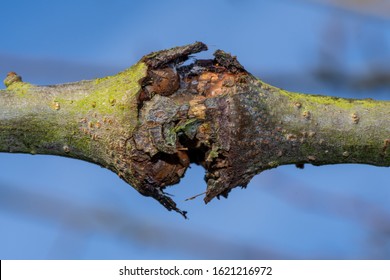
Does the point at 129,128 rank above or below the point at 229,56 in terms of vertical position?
below

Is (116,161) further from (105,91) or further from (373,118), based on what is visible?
(373,118)

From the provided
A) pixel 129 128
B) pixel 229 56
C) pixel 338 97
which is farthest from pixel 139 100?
pixel 338 97

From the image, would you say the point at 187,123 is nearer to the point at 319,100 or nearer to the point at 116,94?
the point at 116,94

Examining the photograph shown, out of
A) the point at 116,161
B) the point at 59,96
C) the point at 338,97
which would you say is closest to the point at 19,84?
the point at 59,96

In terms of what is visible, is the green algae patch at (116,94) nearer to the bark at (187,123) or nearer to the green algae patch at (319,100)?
the bark at (187,123)

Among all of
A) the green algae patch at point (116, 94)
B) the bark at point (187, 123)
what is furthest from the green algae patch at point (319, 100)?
the green algae patch at point (116, 94)

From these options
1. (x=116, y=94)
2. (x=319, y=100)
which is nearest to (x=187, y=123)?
(x=116, y=94)

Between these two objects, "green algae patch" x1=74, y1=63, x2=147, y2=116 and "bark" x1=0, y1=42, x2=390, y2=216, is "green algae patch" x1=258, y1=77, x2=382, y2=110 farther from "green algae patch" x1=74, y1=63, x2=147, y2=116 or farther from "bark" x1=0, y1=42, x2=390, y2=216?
"green algae patch" x1=74, y1=63, x2=147, y2=116
